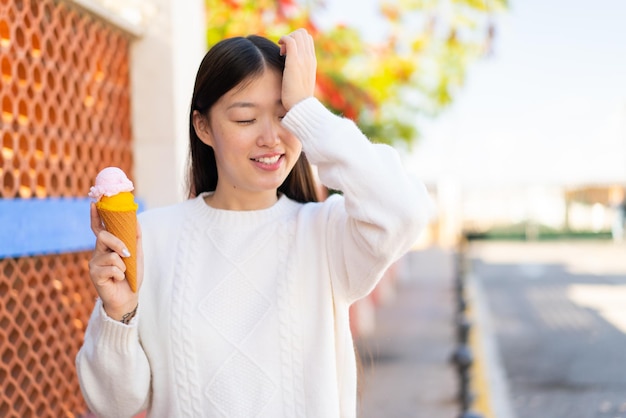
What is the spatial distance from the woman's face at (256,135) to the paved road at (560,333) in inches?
210

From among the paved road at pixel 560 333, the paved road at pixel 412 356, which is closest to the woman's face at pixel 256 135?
the paved road at pixel 412 356

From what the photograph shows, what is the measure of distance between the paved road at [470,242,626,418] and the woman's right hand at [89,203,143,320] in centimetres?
547

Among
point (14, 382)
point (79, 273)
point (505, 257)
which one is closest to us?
point (14, 382)

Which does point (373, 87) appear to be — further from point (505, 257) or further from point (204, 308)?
point (505, 257)

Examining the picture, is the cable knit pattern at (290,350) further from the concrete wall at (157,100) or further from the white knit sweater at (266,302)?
the concrete wall at (157,100)

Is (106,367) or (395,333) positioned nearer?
(106,367)

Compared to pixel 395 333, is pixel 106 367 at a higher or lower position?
higher

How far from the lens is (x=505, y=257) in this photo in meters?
23.1

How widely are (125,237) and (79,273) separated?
189 centimetres

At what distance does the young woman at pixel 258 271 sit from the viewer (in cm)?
180

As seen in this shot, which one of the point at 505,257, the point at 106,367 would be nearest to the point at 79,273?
the point at 106,367

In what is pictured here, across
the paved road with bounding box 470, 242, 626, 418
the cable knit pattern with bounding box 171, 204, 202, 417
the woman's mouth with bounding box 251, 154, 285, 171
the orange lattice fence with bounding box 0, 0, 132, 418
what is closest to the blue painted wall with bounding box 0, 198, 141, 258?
the orange lattice fence with bounding box 0, 0, 132, 418

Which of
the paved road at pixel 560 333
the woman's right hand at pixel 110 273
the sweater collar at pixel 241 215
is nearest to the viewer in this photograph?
the woman's right hand at pixel 110 273

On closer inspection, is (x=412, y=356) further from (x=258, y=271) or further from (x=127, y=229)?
(x=127, y=229)
